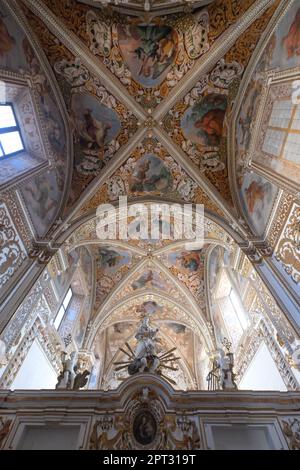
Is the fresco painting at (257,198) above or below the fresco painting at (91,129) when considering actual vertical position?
below

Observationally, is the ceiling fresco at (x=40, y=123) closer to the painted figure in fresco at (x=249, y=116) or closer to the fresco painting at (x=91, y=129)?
the fresco painting at (x=91, y=129)

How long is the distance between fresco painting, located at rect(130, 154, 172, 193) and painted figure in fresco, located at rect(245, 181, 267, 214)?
134 inches

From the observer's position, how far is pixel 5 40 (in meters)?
7.56

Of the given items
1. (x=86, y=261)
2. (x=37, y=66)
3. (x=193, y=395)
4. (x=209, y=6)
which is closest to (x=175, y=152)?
(x=209, y=6)

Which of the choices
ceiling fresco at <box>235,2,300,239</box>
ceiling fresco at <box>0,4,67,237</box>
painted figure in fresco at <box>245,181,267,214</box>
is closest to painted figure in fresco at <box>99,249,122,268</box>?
ceiling fresco at <box>0,4,67,237</box>

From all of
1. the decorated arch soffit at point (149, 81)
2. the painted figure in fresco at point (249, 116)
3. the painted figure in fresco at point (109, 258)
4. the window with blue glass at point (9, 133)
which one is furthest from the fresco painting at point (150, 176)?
the window with blue glass at point (9, 133)

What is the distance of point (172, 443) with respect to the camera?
4.87m

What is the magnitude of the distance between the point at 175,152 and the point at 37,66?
5.88 m

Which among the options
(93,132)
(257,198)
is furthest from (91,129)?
(257,198)

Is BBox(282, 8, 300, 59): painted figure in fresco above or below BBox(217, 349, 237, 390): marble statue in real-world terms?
above

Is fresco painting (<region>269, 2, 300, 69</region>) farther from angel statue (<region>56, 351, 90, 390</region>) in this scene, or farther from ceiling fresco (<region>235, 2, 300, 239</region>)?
angel statue (<region>56, 351, 90, 390</region>)

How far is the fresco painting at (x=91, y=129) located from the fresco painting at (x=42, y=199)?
1607mm

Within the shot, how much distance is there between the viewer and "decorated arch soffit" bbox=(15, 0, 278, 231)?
8.63 m

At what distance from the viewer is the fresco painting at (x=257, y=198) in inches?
339
